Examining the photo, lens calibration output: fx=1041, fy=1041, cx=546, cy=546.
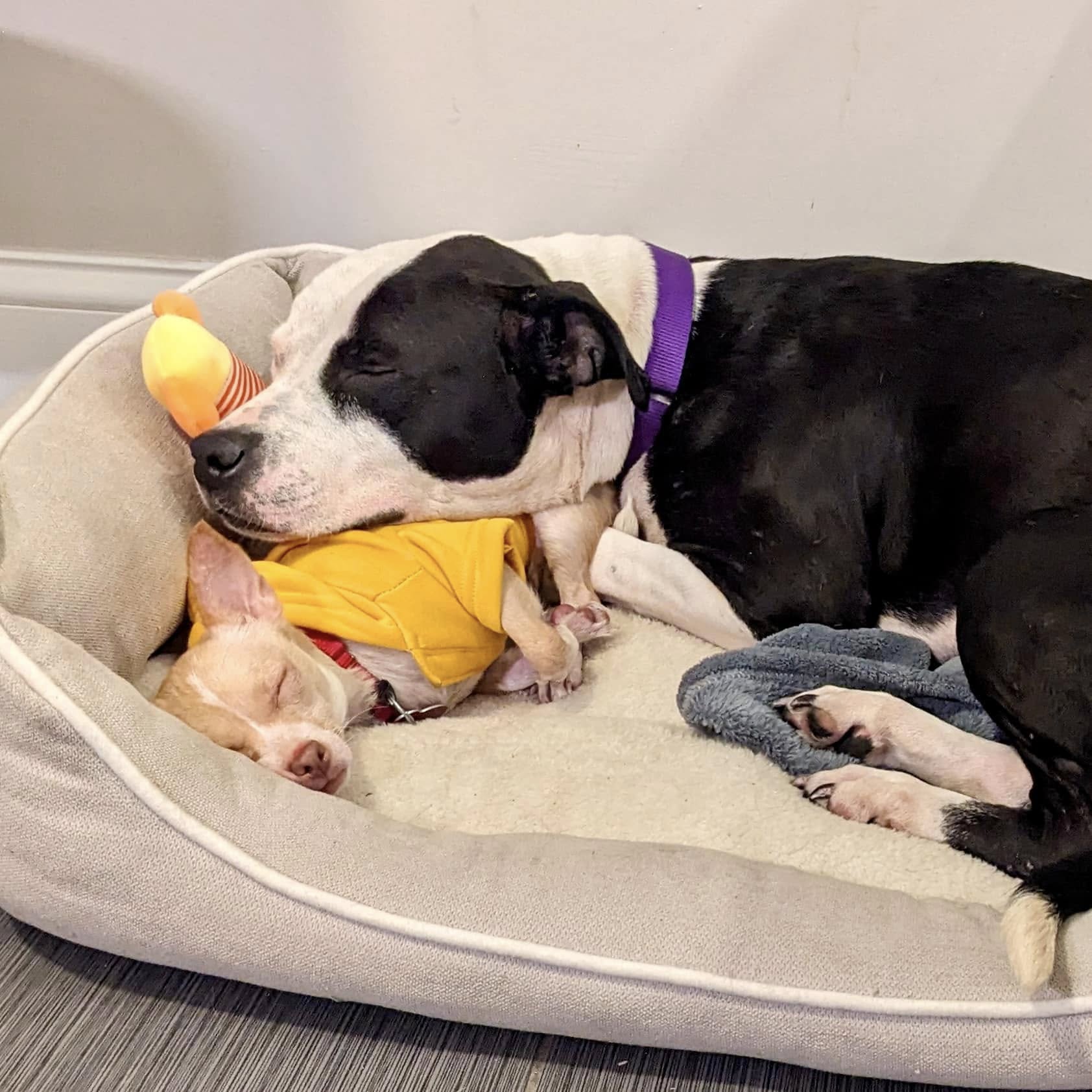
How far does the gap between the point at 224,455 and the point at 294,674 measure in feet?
1.27

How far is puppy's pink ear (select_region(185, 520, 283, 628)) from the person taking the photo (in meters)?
1.78

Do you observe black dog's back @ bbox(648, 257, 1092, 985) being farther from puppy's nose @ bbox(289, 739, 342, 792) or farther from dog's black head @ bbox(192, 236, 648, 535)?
puppy's nose @ bbox(289, 739, 342, 792)

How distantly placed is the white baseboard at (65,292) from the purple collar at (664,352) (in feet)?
5.07

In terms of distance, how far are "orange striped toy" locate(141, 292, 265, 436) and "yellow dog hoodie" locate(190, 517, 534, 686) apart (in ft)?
1.05

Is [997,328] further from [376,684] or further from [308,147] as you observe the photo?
[308,147]

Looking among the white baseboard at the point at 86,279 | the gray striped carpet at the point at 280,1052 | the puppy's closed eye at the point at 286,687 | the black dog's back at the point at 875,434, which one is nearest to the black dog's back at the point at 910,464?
the black dog's back at the point at 875,434

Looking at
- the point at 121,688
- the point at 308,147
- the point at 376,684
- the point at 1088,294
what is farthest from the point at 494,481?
the point at 308,147

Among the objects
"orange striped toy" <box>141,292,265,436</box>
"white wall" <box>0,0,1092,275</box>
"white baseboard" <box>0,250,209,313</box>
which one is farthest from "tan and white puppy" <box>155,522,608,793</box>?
"white baseboard" <box>0,250,209,313</box>

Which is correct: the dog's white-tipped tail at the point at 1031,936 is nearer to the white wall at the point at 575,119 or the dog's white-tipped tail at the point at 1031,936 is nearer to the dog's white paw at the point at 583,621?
the dog's white paw at the point at 583,621

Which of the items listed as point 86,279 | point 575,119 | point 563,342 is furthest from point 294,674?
point 86,279

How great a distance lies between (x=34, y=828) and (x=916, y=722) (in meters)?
1.33

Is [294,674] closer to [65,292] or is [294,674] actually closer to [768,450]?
[768,450]

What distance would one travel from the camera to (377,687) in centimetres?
192

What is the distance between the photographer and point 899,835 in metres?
1.56
